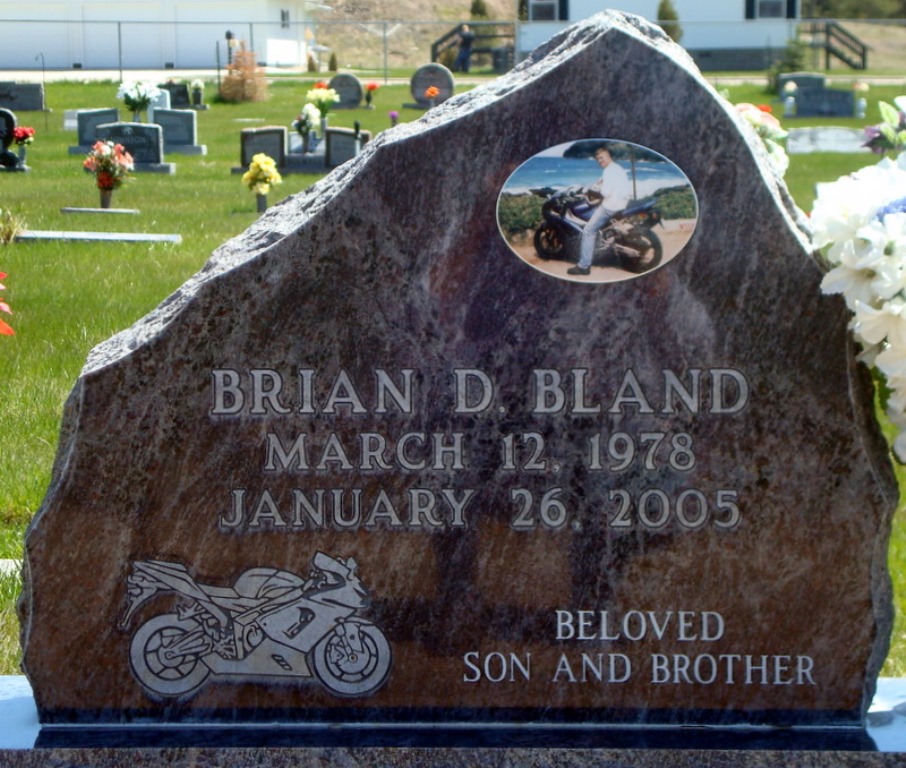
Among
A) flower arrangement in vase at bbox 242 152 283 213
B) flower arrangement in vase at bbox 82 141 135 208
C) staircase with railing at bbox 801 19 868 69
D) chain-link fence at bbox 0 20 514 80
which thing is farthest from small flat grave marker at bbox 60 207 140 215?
chain-link fence at bbox 0 20 514 80

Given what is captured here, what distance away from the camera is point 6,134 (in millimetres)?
19547

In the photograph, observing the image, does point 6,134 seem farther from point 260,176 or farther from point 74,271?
point 74,271

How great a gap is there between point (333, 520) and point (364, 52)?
206ft

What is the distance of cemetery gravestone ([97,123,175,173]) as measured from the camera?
2102cm

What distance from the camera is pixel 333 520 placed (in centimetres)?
321

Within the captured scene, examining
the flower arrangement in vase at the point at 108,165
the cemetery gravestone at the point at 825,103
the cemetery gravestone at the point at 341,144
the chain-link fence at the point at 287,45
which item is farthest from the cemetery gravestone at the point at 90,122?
the chain-link fence at the point at 287,45

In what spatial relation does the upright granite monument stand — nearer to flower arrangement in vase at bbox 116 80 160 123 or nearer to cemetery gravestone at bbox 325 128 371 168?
cemetery gravestone at bbox 325 128 371 168

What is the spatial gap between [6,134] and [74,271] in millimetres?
9299

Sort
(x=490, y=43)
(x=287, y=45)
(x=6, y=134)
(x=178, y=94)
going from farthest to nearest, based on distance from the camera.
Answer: (x=287, y=45)
(x=490, y=43)
(x=178, y=94)
(x=6, y=134)

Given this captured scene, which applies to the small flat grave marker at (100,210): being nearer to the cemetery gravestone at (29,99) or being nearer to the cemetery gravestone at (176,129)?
the cemetery gravestone at (176,129)

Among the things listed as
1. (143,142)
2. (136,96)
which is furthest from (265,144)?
(136,96)

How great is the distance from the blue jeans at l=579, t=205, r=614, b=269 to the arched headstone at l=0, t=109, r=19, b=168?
57.7ft

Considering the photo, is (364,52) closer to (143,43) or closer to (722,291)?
(143,43)

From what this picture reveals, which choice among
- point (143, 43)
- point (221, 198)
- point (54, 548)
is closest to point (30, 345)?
point (54, 548)
